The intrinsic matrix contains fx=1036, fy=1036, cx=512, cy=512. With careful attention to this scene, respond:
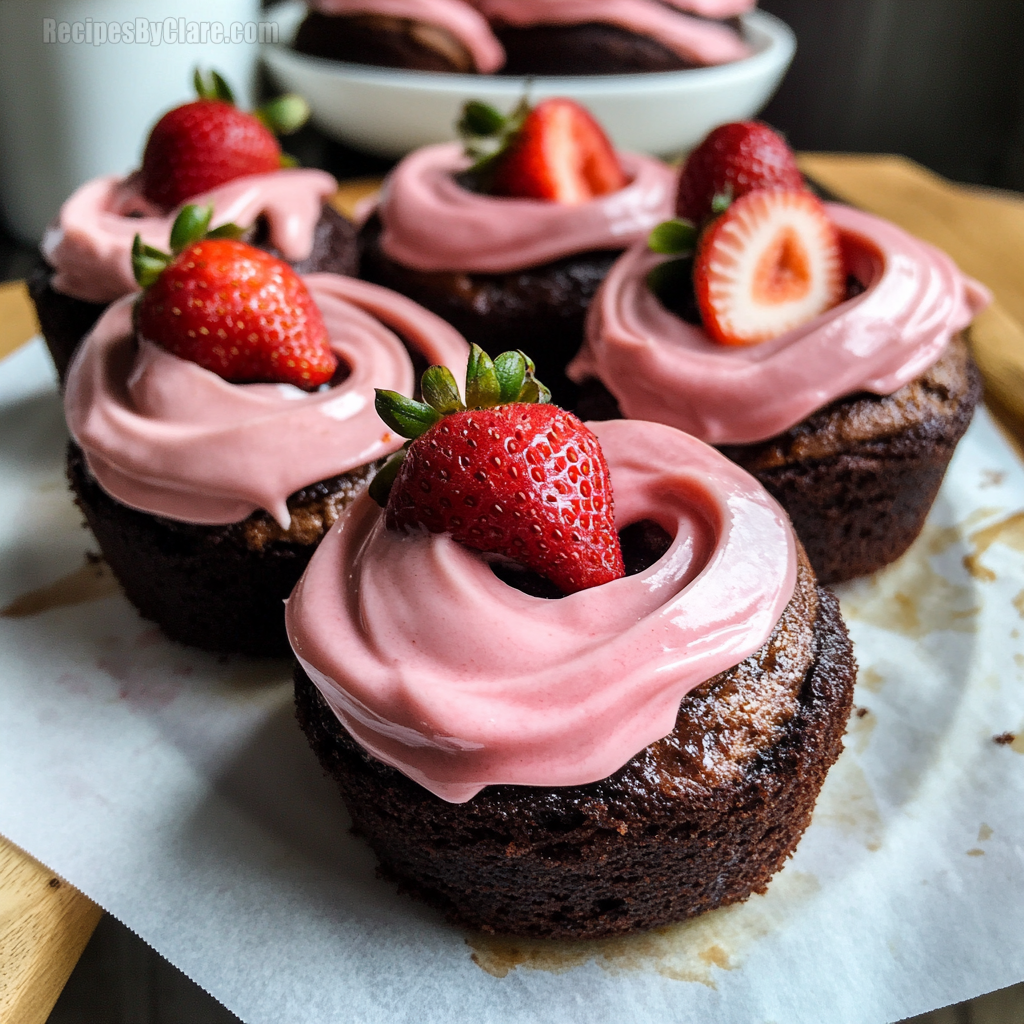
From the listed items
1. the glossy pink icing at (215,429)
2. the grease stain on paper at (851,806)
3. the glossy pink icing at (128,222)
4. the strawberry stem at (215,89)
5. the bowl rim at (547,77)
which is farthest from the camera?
the bowl rim at (547,77)

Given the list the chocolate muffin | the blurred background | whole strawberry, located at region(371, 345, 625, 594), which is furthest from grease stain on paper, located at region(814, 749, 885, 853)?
the blurred background

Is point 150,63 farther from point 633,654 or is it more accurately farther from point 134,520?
point 633,654

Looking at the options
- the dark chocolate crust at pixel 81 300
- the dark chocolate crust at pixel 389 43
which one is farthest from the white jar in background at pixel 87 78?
the dark chocolate crust at pixel 81 300

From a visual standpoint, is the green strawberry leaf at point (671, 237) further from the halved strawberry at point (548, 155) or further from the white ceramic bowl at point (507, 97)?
the white ceramic bowl at point (507, 97)

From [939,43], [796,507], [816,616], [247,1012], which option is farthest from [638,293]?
[939,43]

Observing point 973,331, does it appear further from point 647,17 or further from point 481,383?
point 481,383

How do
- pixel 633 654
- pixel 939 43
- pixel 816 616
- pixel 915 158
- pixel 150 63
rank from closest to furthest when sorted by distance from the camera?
pixel 633 654 → pixel 816 616 → pixel 150 63 → pixel 939 43 → pixel 915 158
